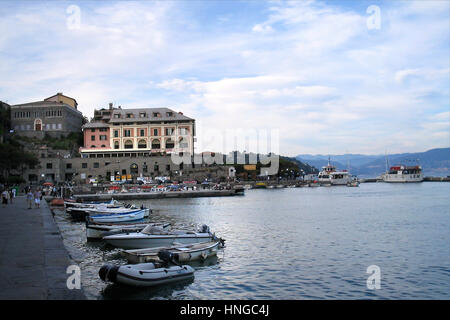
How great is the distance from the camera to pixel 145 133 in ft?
328

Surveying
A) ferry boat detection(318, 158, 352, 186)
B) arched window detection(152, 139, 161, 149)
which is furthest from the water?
ferry boat detection(318, 158, 352, 186)

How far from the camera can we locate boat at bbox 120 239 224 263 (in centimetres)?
2158

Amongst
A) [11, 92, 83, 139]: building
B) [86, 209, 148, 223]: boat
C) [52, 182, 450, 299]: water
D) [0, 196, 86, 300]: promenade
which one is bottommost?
[52, 182, 450, 299]: water

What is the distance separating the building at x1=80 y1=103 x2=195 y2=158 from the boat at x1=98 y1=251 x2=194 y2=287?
79770 mm

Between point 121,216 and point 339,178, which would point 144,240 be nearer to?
point 121,216

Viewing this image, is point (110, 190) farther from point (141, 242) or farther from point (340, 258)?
point (340, 258)

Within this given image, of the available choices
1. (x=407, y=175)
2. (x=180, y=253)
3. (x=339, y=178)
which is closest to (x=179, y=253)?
(x=180, y=253)

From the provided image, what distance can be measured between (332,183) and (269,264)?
139 m

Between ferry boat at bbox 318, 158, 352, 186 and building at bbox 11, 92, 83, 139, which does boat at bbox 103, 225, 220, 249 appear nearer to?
building at bbox 11, 92, 83, 139

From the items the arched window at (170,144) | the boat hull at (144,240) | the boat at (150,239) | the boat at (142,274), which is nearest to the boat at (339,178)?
the arched window at (170,144)

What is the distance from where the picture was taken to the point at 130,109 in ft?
344

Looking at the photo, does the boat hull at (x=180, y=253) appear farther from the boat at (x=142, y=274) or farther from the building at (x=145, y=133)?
the building at (x=145, y=133)

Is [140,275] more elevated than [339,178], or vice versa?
[339,178]

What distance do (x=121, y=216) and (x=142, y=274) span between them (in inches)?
875
